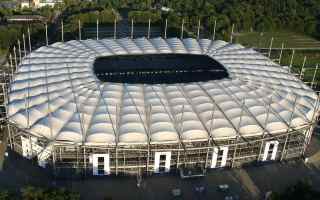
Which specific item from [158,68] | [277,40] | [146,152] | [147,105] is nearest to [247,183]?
[146,152]

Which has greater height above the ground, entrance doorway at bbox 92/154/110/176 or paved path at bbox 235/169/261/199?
entrance doorway at bbox 92/154/110/176

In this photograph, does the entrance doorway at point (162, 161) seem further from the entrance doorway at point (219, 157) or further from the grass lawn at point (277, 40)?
the grass lawn at point (277, 40)

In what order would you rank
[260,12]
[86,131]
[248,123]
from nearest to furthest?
1. [86,131]
2. [248,123]
3. [260,12]

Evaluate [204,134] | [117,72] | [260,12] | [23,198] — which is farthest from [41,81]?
[260,12]

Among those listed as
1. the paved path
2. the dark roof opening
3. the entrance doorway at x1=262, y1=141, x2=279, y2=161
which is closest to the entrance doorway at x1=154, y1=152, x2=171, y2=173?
the paved path

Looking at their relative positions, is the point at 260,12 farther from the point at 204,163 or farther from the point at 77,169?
the point at 77,169

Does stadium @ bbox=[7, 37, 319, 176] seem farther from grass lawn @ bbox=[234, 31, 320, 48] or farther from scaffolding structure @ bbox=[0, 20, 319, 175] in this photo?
grass lawn @ bbox=[234, 31, 320, 48]
